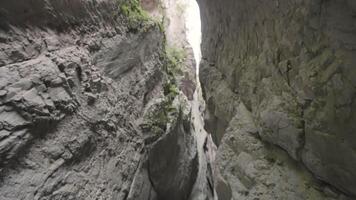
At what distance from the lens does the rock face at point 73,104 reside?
309 centimetres

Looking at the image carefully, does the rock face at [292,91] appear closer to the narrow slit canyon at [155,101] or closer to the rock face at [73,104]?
the narrow slit canyon at [155,101]

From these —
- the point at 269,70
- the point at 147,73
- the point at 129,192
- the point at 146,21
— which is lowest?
the point at 129,192

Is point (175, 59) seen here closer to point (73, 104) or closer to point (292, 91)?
point (73, 104)

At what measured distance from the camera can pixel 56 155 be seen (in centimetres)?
341

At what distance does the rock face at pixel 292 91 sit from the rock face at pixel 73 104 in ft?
5.86

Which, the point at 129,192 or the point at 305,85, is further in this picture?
the point at 129,192

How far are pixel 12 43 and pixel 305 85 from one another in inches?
134

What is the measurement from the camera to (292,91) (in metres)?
3.12

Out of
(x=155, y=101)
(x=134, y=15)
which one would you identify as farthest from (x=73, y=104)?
(x=134, y=15)

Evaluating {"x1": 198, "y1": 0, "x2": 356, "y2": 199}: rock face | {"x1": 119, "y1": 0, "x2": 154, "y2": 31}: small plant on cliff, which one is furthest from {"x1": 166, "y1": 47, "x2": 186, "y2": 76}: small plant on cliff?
{"x1": 198, "y1": 0, "x2": 356, "y2": 199}: rock face

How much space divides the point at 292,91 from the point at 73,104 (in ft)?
9.35

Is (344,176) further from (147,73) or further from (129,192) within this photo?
(147,73)

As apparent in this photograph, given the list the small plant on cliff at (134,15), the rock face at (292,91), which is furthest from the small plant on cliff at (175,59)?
the rock face at (292,91)

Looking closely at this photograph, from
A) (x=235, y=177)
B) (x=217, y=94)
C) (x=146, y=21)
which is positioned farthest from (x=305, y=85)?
(x=146, y=21)
